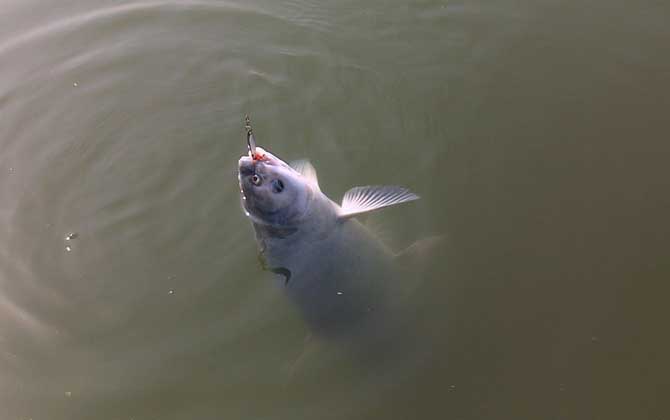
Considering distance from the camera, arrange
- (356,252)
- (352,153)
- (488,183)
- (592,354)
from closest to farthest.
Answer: (592,354) → (356,252) → (488,183) → (352,153)

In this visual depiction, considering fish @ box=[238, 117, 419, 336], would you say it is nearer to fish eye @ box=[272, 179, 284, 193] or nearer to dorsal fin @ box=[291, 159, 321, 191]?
fish eye @ box=[272, 179, 284, 193]

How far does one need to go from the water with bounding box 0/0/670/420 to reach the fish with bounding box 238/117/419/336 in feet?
0.68

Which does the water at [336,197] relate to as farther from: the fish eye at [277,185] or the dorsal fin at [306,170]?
the fish eye at [277,185]

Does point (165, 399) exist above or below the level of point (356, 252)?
below

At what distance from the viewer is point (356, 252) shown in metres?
3.74

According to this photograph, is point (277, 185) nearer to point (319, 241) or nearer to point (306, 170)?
point (319, 241)

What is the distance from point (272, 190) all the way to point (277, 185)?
4 centimetres

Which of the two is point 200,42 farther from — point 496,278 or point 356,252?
point 496,278

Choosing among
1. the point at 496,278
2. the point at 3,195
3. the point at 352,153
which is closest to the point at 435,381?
the point at 496,278

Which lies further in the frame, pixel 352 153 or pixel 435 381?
pixel 352 153

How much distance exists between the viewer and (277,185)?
12.0 feet

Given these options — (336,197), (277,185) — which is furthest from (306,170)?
(277,185)

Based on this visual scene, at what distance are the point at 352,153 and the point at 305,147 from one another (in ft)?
1.21

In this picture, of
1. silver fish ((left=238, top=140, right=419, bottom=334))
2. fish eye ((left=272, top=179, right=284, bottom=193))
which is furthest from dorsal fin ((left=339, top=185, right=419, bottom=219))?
fish eye ((left=272, top=179, right=284, bottom=193))
